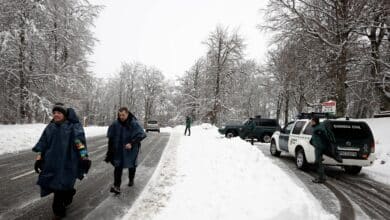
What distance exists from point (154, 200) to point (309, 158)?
238 inches

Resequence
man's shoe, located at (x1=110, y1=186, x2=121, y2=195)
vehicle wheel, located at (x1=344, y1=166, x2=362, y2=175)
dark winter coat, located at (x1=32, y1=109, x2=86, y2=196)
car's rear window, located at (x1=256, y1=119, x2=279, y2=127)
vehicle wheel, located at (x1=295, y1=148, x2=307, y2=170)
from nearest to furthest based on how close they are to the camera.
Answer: dark winter coat, located at (x1=32, y1=109, x2=86, y2=196) → man's shoe, located at (x1=110, y1=186, x2=121, y2=195) → vehicle wheel, located at (x1=344, y1=166, x2=362, y2=175) → vehicle wheel, located at (x1=295, y1=148, x2=307, y2=170) → car's rear window, located at (x1=256, y1=119, x2=279, y2=127)

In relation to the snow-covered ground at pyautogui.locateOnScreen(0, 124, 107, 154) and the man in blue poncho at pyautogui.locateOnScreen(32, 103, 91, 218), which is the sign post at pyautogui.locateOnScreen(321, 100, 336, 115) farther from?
the snow-covered ground at pyautogui.locateOnScreen(0, 124, 107, 154)

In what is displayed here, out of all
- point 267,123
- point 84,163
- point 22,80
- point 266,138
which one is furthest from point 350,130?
point 22,80

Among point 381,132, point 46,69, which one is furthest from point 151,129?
point 381,132

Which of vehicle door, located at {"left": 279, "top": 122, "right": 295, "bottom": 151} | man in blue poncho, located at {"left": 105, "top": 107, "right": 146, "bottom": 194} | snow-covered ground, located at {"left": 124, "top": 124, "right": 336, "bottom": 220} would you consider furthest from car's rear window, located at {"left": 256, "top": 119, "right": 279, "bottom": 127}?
man in blue poncho, located at {"left": 105, "top": 107, "right": 146, "bottom": 194}

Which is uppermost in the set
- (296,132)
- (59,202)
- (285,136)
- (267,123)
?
(267,123)

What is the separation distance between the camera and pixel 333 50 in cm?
1557

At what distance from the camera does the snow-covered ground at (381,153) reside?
8.89 meters

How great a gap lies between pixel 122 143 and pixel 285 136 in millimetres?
8052

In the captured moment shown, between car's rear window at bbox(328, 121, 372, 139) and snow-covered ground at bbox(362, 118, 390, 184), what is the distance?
57.9 inches

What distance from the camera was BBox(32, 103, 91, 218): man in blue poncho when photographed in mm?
4074

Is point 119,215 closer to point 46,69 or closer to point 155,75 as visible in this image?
point 46,69

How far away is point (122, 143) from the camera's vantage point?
572 cm

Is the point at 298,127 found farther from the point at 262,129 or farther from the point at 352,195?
the point at 262,129
